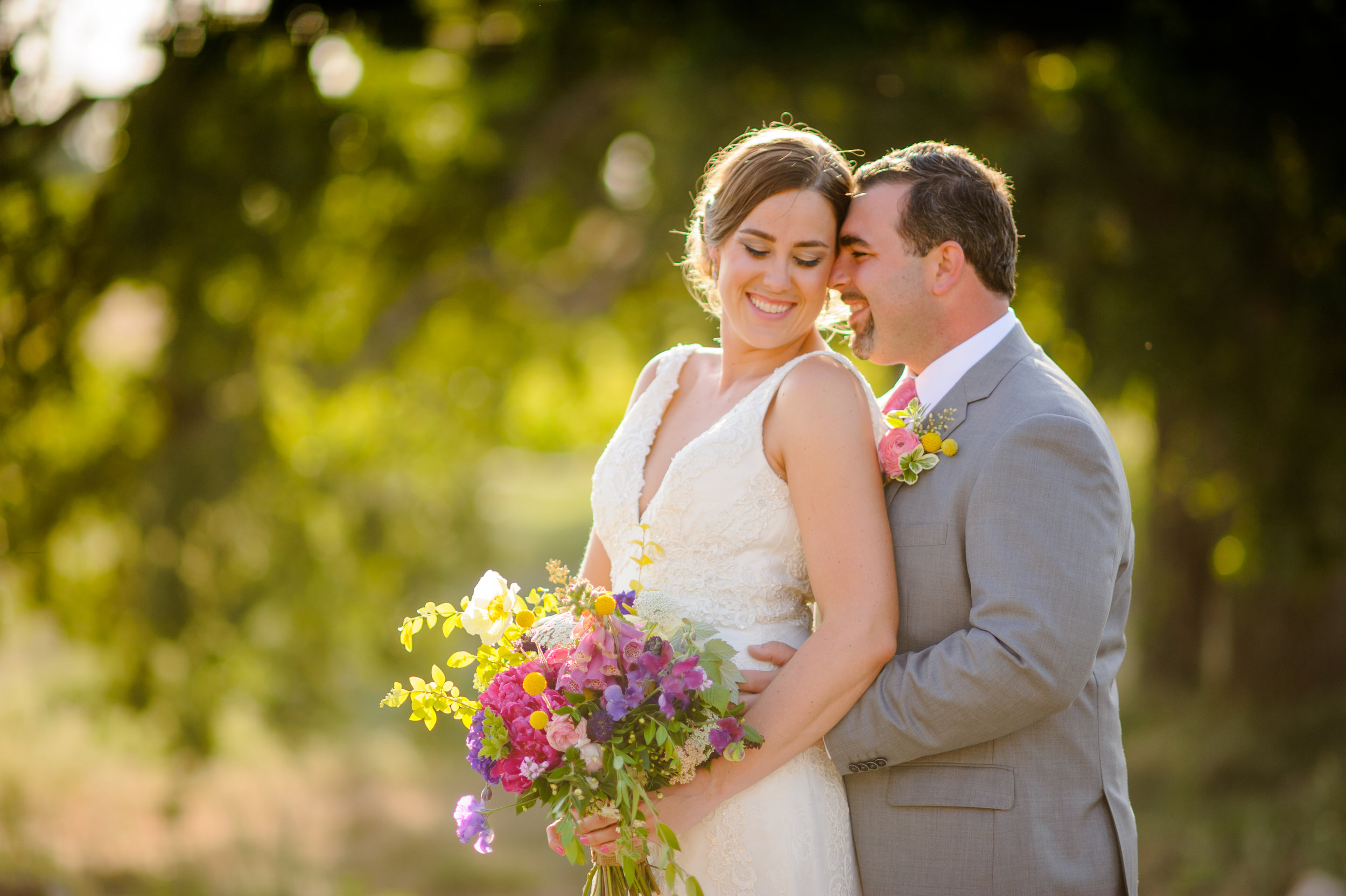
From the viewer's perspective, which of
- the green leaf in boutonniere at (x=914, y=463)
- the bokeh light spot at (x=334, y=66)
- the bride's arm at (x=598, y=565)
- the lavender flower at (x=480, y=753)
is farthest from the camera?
the bokeh light spot at (x=334, y=66)

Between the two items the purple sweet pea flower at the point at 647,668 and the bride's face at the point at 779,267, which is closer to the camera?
the purple sweet pea flower at the point at 647,668

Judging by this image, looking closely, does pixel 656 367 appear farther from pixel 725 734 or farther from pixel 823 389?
pixel 725 734

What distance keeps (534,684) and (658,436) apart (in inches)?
37.1

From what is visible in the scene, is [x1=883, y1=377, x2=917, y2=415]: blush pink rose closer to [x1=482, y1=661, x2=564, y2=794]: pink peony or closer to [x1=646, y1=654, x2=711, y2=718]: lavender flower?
[x1=646, y1=654, x2=711, y2=718]: lavender flower

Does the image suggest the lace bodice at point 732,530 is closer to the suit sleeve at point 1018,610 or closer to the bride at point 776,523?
the bride at point 776,523

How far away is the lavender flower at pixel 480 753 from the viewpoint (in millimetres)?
2229

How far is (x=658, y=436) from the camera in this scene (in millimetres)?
2916

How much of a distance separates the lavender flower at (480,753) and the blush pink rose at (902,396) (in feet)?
4.08

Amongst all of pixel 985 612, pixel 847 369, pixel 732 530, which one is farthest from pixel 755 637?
pixel 847 369

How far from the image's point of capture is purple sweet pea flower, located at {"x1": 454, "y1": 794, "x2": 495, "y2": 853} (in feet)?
7.39

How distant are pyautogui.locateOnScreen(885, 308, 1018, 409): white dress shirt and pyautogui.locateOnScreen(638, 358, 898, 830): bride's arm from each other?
252 mm

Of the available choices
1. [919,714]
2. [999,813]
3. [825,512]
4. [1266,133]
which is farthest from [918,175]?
[1266,133]

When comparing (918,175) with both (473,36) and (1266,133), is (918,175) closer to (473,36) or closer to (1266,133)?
(1266,133)

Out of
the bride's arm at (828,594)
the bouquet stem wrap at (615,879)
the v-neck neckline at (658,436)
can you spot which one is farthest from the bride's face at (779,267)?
the bouquet stem wrap at (615,879)
